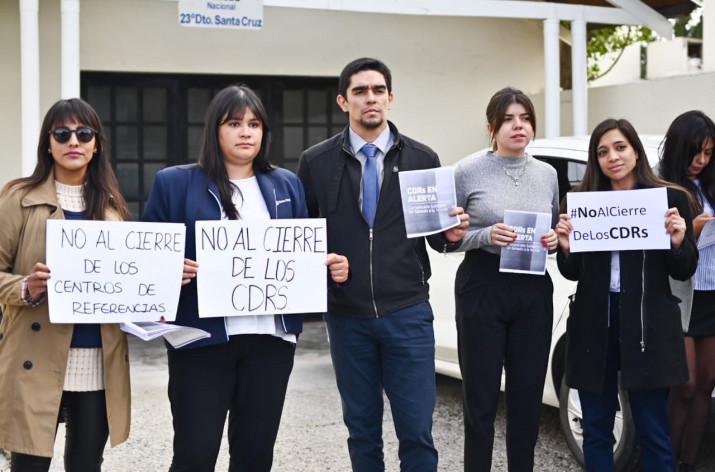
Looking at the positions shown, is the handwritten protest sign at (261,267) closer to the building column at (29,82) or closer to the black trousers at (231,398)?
the black trousers at (231,398)

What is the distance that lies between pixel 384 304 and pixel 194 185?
92 cm

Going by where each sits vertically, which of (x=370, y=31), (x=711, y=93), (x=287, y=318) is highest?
(x=370, y=31)

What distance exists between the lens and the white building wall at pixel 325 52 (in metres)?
9.66

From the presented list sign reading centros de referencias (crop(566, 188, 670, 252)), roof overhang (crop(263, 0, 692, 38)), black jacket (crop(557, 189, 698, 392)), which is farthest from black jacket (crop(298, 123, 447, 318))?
roof overhang (crop(263, 0, 692, 38))

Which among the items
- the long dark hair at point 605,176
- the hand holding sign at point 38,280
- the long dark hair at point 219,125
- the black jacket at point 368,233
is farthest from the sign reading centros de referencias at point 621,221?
the hand holding sign at point 38,280

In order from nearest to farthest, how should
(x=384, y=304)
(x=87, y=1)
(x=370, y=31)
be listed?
1. (x=384, y=304)
2. (x=87, y=1)
3. (x=370, y=31)

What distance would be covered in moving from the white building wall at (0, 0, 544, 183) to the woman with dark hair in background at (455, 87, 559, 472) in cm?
636

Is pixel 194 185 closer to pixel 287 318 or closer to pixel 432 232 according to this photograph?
pixel 287 318

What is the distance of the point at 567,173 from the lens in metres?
5.32

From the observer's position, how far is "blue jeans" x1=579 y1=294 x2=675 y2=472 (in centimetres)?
404

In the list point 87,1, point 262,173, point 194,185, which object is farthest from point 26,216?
point 87,1

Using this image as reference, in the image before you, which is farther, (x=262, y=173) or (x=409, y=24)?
(x=409, y=24)

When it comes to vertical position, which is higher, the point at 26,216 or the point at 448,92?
the point at 448,92

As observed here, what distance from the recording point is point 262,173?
12.2 feet
